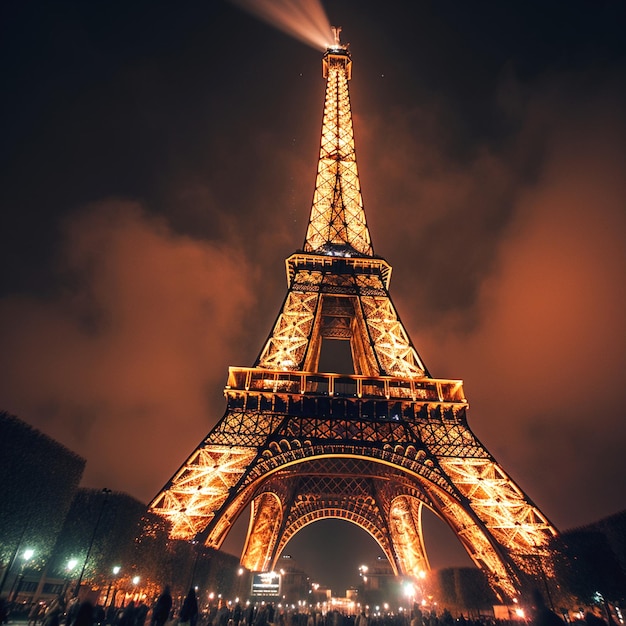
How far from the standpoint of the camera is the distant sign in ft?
48.3

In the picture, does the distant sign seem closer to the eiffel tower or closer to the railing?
the eiffel tower

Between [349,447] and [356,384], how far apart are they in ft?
13.5

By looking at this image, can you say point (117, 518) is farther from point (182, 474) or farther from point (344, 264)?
point (344, 264)

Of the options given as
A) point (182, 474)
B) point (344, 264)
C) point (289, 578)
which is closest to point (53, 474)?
point (182, 474)

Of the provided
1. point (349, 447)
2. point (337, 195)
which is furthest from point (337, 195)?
point (349, 447)

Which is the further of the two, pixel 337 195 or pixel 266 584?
pixel 337 195

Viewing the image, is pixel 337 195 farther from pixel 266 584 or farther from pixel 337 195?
pixel 266 584

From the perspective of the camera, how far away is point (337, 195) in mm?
36156

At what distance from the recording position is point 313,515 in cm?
3506

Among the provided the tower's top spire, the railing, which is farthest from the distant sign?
the tower's top spire

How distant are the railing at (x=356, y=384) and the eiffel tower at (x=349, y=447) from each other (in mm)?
69

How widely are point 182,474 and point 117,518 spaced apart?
10.2ft

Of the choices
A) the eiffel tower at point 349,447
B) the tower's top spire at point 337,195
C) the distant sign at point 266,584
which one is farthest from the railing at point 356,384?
the tower's top spire at point 337,195

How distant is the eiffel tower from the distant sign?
267 centimetres
